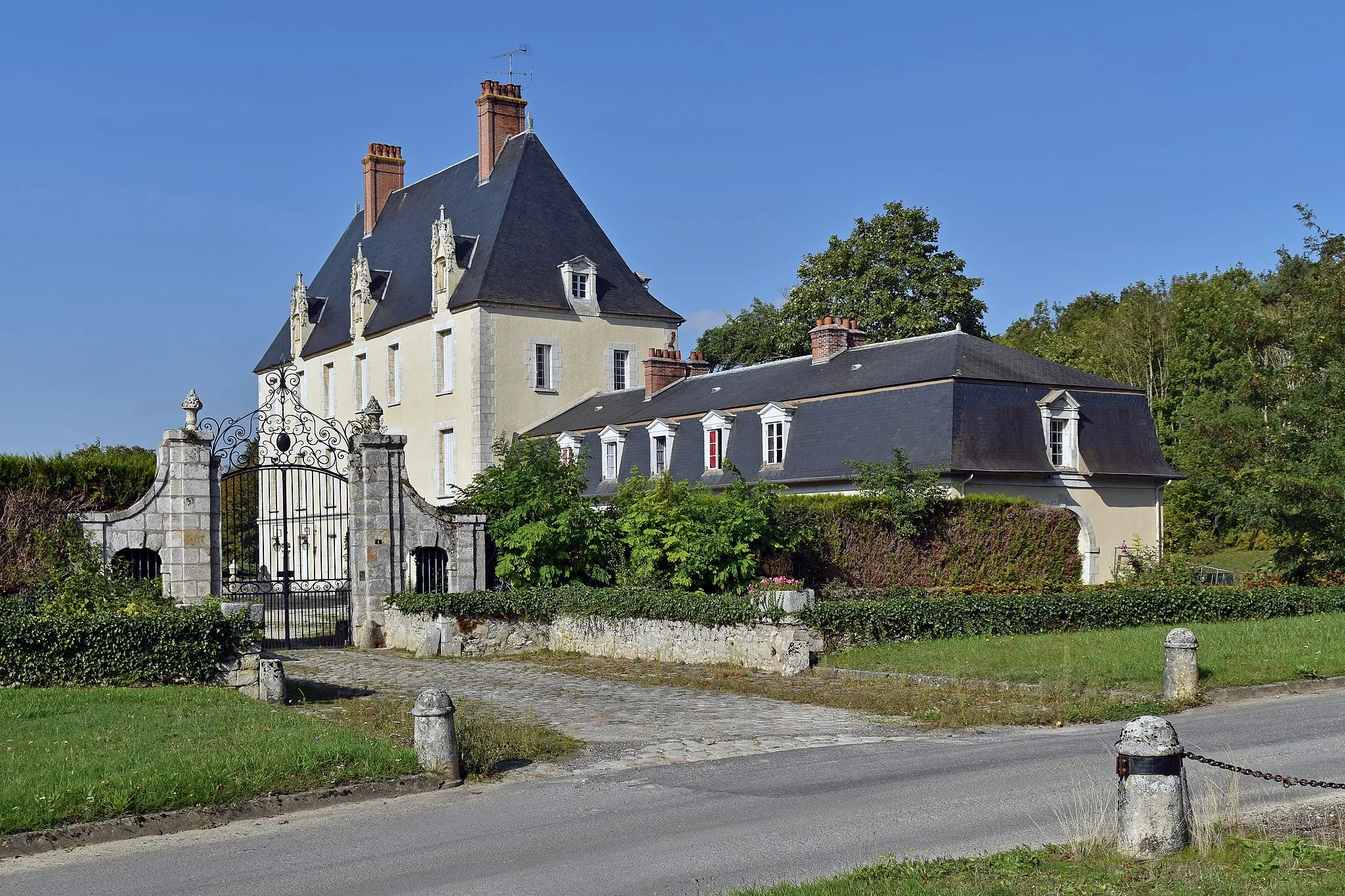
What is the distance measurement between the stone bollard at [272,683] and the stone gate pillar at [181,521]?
4689mm

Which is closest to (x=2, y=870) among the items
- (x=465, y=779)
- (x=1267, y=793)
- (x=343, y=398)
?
(x=465, y=779)

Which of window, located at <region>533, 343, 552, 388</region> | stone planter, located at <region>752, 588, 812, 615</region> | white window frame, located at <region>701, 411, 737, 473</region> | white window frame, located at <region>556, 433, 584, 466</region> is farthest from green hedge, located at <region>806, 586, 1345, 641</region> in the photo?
window, located at <region>533, 343, 552, 388</region>

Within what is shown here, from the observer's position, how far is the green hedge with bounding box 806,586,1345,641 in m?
17.1

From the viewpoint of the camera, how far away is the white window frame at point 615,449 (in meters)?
34.1

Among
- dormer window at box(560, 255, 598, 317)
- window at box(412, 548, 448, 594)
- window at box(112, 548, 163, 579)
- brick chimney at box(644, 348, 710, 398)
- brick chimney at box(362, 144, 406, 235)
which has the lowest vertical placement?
window at box(412, 548, 448, 594)

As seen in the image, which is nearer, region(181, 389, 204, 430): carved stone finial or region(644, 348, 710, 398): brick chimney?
region(181, 389, 204, 430): carved stone finial

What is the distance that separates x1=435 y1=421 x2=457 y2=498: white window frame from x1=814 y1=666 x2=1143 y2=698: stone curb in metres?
25.3

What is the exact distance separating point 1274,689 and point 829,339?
64.6 feet

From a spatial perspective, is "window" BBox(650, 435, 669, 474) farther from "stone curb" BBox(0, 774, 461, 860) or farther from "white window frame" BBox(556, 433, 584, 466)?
"stone curb" BBox(0, 774, 461, 860)

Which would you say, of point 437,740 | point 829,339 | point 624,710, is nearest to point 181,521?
point 624,710

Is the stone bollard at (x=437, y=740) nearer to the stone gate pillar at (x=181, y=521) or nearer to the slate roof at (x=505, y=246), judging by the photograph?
the stone gate pillar at (x=181, y=521)

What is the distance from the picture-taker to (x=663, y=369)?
125 feet

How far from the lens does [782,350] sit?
1843 inches

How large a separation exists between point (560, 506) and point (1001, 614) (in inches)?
288
